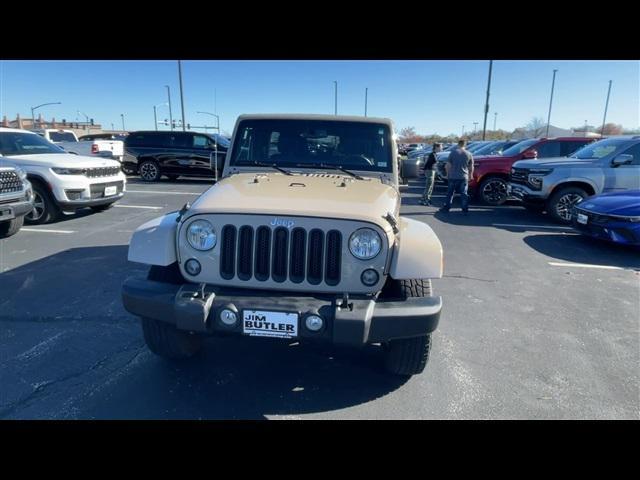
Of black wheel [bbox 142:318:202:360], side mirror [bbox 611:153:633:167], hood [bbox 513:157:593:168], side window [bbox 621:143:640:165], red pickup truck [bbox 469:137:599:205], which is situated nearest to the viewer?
black wheel [bbox 142:318:202:360]

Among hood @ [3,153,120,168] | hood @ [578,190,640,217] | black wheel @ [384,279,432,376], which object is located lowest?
black wheel @ [384,279,432,376]

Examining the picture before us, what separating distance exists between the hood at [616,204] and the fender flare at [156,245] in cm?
690

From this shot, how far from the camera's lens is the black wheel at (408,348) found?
9.03 feet

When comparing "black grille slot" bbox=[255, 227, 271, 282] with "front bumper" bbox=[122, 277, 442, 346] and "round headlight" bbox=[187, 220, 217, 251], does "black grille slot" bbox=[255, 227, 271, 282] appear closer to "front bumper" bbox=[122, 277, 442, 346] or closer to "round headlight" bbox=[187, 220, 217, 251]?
"front bumper" bbox=[122, 277, 442, 346]

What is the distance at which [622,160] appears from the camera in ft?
27.1

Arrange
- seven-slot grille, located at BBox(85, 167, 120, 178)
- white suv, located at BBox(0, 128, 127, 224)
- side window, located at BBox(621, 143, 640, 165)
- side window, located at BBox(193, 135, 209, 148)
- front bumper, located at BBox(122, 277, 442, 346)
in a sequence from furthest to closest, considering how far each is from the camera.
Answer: side window, located at BBox(193, 135, 209, 148)
side window, located at BBox(621, 143, 640, 165)
seven-slot grille, located at BBox(85, 167, 120, 178)
white suv, located at BBox(0, 128, 127, 224)
front bumper, located at BBox(122, 277, 442, 346)

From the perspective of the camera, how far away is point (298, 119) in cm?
409

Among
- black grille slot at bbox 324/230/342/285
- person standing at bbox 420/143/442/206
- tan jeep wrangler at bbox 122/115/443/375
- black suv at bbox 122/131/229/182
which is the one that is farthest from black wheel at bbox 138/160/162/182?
black grille slot at bbox 324/230/342/285

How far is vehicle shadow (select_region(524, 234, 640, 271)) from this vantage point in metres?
6.26

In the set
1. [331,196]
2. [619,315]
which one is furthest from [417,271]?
[619,315]

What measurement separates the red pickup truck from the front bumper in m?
9.54

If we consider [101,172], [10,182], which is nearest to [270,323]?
[10,182]
